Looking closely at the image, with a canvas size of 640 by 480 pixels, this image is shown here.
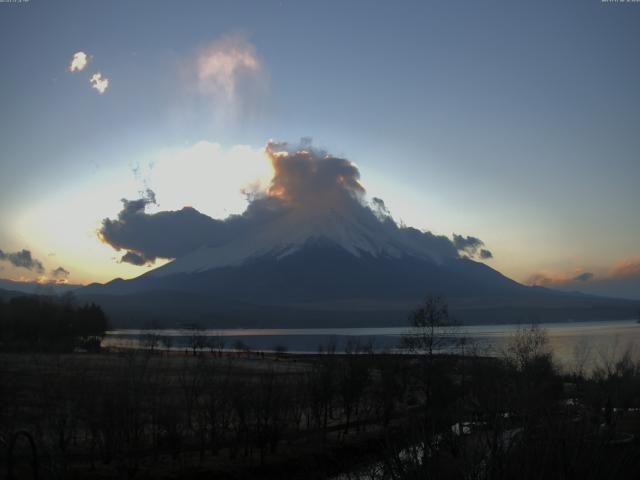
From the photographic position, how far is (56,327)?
8294 cm

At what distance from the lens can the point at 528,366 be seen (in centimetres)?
3494

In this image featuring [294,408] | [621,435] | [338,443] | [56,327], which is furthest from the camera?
[56,327]

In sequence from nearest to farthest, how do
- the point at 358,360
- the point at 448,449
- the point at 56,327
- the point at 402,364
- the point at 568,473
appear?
the point at 568,473 < the point at 448,449 < the point at 358,360 < the point at 402,364 < the point at 56,327

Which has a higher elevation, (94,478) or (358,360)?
(358,360)

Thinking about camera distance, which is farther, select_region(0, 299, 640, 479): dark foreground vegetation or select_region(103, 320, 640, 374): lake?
select_region(103, 320, 640, 374): lake

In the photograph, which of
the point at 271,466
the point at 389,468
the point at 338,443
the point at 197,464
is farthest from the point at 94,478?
the point at 389,468

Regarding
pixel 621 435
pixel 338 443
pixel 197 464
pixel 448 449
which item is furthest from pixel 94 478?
pixel 621 435

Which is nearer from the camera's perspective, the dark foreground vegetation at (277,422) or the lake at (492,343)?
the dark foreground vegetation at (277,422)

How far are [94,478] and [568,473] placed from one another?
1880 cm

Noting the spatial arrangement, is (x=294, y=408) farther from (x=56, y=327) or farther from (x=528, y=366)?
(x=56, y=327)

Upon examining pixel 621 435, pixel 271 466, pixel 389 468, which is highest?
pixel 389 468

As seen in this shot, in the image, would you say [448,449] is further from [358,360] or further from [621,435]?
[358,360]

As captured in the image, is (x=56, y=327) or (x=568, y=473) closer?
(x=568, y=473)

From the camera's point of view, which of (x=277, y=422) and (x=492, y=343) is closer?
(x=277, y=422)
